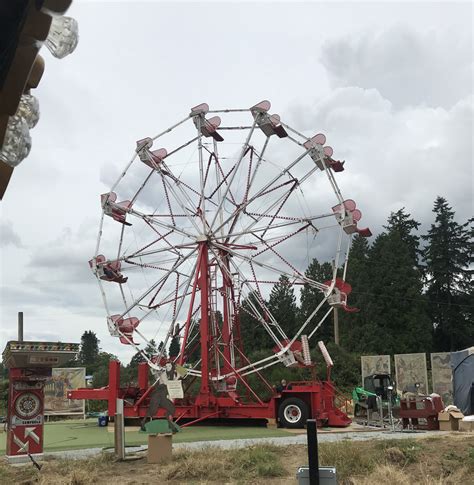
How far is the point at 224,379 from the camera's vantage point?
19094mm

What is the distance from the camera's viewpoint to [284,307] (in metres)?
63.4

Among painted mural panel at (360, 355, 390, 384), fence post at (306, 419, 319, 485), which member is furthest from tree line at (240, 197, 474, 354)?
fence post at (306, 419, 319, 485)

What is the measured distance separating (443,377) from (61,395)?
51.0ft

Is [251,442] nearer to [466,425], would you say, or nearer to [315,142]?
[466,425]

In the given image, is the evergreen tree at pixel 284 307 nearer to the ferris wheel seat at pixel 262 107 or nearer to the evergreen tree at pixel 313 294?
the evergreen tree at pixel 313 294

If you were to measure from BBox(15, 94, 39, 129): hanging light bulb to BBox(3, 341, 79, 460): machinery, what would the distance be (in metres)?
9.67

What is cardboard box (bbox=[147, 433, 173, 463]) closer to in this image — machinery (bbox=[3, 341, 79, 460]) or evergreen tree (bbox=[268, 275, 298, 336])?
machinery (bbox=[3, 341, 79, 460])

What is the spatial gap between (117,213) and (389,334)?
3141 centimetres

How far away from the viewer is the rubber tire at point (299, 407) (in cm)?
1689

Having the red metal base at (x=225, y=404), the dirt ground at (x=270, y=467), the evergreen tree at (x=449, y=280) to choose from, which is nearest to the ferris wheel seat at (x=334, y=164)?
the red metal base at (x=225, y=404)

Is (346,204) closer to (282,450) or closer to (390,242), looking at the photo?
(282,450)

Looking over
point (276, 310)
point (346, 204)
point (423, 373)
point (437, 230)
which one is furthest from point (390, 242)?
point (346, 204)

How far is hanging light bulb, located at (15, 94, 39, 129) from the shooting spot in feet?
7.72

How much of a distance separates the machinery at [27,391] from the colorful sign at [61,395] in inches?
517
